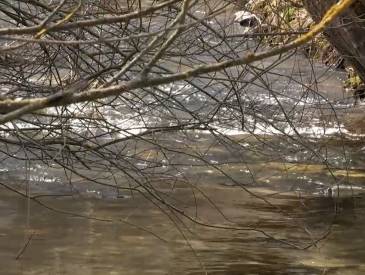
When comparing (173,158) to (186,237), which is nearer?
(186,237)

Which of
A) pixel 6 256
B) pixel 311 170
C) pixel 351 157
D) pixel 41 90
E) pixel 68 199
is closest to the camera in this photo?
pixel 41 90

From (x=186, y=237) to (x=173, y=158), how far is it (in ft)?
Result: 2.38

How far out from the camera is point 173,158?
7207 mm

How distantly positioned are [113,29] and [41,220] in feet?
10.2

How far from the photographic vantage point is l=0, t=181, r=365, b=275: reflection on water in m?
6.27

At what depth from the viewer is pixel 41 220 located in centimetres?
729

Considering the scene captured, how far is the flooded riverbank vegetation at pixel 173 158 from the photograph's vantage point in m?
4.32

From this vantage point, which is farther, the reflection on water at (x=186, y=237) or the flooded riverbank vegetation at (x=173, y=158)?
the reflection on water at (x=186, y=237)

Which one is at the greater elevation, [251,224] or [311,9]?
[311,9]

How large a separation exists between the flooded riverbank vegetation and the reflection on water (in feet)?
0.06

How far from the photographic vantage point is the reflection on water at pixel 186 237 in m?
6.27

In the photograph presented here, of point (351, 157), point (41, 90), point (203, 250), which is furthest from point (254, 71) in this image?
point (351, 157)

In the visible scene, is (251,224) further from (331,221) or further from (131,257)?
(131,257)

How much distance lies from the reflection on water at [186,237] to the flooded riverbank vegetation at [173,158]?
0.02 meters
